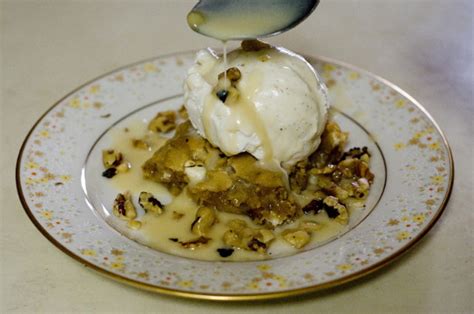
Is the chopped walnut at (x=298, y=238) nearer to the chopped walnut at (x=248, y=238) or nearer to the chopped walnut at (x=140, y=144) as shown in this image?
the chopped walnut at (x=248, y=238)

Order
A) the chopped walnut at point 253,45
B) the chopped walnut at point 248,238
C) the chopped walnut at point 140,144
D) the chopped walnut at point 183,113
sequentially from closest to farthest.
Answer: the chopped walnut at point 248,238
the chopped walnut at point 253,45
the chopped walnut at point 140,144
the chopped walnut at point 183,113

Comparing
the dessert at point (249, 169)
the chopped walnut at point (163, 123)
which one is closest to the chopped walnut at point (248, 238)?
the dessert at point (249, 169)

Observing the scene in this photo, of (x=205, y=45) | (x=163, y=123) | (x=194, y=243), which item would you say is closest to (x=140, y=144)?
(x=163, y=123)

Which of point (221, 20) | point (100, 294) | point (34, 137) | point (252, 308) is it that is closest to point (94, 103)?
point (34, 137)

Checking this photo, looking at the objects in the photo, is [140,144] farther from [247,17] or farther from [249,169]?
[247,17]

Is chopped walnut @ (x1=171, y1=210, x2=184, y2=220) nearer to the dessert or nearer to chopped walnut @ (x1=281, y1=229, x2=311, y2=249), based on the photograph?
the dessert

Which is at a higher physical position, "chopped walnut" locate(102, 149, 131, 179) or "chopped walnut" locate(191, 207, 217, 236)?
"chopped walnut" locate(102, 149, 131, 179)

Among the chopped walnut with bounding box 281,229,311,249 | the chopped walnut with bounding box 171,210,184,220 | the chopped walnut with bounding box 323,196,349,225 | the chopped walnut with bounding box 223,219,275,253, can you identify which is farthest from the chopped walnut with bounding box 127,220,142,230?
the chopped walnut with bounding box 323,196,349,225

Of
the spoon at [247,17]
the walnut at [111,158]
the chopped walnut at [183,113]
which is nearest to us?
the spoon at [247,17]
